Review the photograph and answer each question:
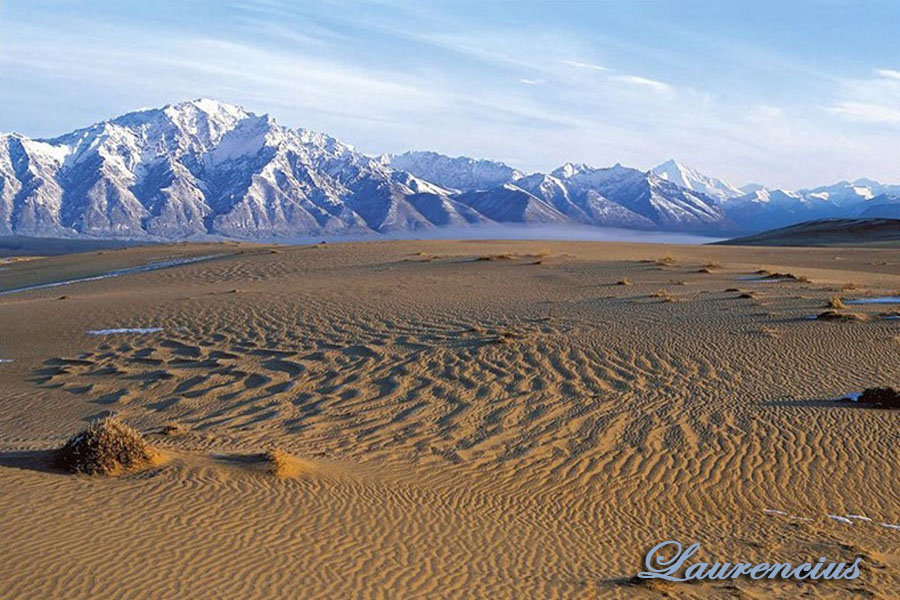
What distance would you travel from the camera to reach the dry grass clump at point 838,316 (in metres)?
17.4

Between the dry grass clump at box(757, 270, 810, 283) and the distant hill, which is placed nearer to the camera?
the dry grass clump at box(757, 270, 810, 283)

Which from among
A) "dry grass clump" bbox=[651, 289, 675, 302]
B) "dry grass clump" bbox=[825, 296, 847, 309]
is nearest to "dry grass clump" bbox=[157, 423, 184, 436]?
"dry grass clump" bbox=[651, 289, 675, 302]

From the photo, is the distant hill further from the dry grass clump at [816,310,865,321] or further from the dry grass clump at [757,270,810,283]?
the dry grass clump at [816,310,865,321]

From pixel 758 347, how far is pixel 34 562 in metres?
14.1

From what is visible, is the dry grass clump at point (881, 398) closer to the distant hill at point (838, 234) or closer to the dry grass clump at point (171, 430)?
the dry grass clump at point (171, 430)

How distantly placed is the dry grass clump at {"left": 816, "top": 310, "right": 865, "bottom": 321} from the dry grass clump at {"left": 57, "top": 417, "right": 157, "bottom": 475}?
15583 mm

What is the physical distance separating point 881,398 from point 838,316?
5753 mm

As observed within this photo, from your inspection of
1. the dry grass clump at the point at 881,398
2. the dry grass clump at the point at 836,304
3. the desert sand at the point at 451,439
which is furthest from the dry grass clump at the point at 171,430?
the dry grass clump at the point at 836,304

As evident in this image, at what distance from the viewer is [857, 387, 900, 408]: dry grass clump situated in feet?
40.0

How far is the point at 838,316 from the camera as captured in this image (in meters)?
17.5

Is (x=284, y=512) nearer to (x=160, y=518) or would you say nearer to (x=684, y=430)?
(x=160, y=518)

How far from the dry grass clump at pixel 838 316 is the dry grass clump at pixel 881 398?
545cm

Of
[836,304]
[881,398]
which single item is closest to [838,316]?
[836,304]

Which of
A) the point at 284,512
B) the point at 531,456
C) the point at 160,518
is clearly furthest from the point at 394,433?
the point at 160,518
